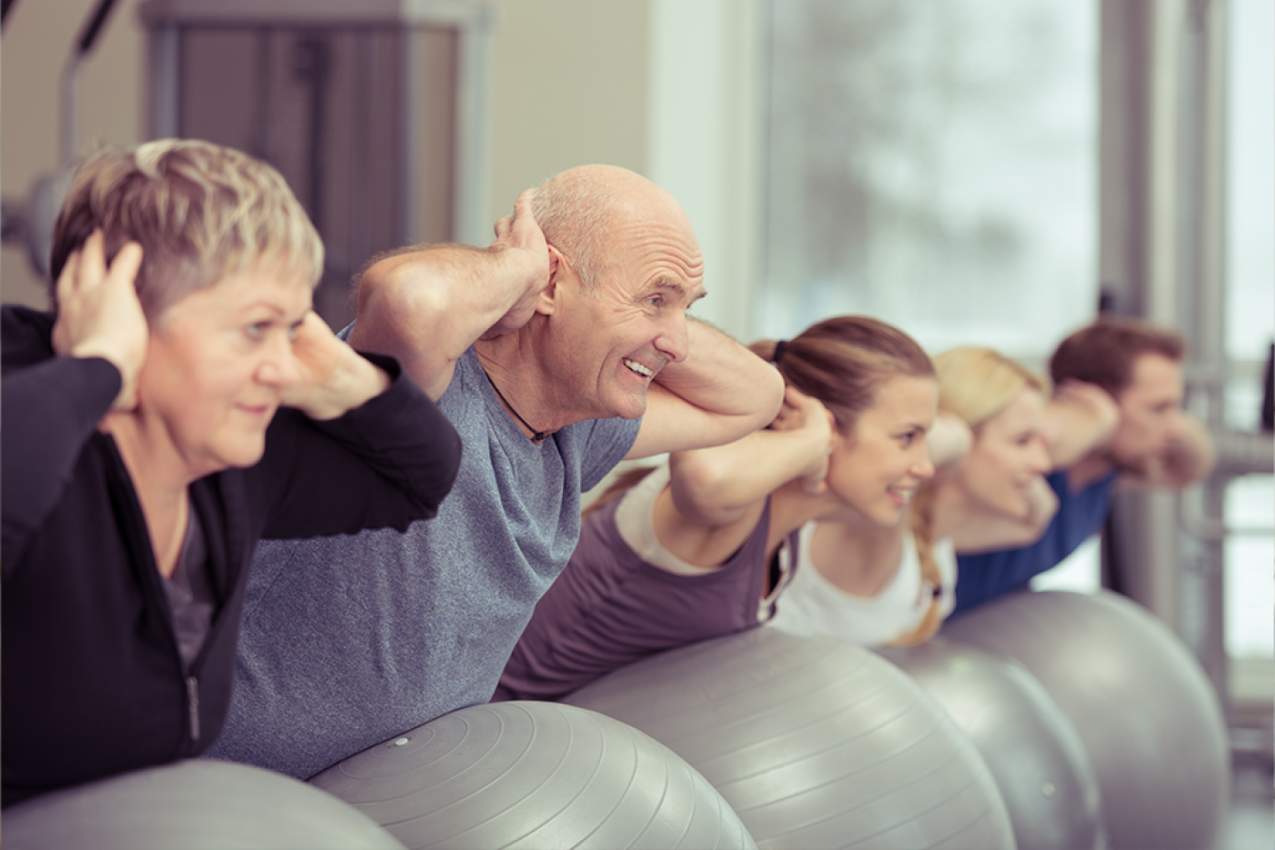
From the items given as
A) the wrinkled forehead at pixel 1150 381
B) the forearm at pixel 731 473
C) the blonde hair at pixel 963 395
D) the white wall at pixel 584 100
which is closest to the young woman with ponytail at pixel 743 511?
the forearm at pixel 731 473

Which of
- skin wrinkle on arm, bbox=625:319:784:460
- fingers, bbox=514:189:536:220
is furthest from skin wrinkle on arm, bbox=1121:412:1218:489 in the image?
fingers, bbox=514:189:536:220

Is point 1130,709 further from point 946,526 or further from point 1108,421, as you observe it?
point 1108,421

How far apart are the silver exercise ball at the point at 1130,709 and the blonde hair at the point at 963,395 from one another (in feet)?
0.81

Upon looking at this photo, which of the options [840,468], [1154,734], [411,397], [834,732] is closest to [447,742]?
[411,397]

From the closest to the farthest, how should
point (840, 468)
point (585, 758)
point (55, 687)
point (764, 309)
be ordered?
point (55, 687) → point (585, 758) → point (840, 468) → point (764, 309)

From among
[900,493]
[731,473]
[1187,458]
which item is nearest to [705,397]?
[731,473]

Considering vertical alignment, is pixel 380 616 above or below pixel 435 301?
below

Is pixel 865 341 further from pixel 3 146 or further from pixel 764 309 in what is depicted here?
pixel 3 146

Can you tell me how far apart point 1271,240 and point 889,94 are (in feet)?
3.75

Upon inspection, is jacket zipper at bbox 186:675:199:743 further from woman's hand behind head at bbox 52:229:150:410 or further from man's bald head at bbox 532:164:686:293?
man's bald head at bbox 532:164:686:293

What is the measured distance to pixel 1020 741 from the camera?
1.79 m

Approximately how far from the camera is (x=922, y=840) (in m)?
1.36

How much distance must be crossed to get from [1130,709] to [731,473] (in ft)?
3.79

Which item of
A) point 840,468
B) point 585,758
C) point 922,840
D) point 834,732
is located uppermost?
point 840,468
